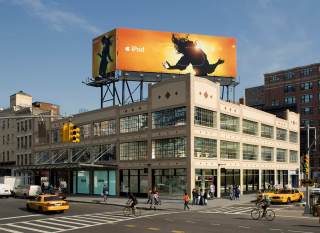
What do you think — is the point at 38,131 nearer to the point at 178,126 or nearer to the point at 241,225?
the point at 178,126

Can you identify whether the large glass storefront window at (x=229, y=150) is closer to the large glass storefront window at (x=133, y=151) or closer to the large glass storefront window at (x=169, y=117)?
the large glass storefront window at (x=169, y=117)

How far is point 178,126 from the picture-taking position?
172ft

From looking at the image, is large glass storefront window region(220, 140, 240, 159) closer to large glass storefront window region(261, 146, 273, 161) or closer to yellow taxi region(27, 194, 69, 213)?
large glass storefront window region(261, 146, 273, 161)

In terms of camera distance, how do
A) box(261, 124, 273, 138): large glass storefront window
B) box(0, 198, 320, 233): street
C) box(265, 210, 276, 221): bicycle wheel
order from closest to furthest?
box(0, 198, 320, 233): street < box(265, 210, 276, 221): bicycle wheel < box(261, 124, 273, 138): large glass storefront window

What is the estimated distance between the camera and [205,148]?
176 ft

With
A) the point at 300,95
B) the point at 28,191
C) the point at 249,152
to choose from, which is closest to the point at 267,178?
the point at 249,152

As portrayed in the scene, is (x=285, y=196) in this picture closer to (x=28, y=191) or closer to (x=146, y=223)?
(x=146, y=223)

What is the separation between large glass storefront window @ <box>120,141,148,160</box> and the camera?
187ft

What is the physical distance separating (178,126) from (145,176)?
819 cm

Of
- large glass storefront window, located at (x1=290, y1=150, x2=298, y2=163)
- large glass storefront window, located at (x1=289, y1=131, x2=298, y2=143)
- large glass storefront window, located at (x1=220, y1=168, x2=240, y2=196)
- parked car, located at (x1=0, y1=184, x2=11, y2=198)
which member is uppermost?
large glass storefront window, located at (x1=289, y1=131, x2=298, y2=143)

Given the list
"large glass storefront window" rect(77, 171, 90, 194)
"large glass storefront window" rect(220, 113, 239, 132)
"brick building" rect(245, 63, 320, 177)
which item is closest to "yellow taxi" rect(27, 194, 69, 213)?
"large glass storefront window" rect(220, 113, 239, 132)

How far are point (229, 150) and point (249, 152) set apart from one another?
6348 mm

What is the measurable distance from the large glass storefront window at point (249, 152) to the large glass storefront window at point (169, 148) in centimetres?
1323

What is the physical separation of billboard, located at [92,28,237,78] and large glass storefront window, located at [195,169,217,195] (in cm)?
1636
